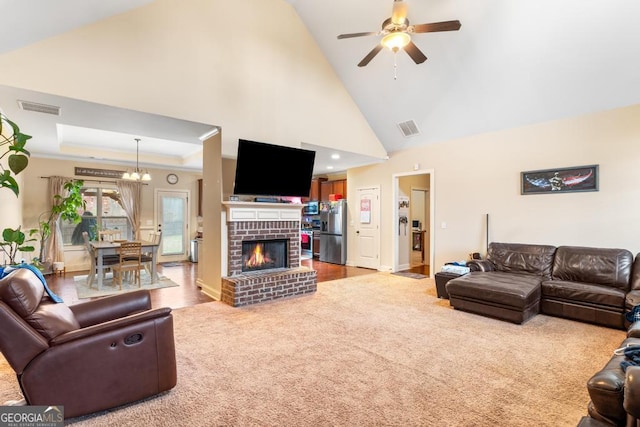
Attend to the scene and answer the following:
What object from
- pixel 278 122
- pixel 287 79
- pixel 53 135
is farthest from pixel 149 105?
pixel 53 135

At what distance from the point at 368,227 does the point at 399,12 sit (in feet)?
16.9

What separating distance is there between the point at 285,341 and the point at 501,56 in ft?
14.8

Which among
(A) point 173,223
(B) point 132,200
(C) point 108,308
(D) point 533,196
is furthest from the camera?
(A) point 173,223

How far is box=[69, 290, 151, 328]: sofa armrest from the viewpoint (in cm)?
237

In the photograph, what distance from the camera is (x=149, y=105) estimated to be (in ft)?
12.3

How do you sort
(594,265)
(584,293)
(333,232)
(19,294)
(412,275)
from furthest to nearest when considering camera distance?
1. (333,232)
2. (412,275)
3. (594,265)
4. (584,293)
5. (19,294)

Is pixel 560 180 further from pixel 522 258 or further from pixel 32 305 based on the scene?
pixel 32 305

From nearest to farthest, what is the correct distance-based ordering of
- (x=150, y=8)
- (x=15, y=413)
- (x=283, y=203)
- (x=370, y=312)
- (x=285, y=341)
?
(x=15, y=413) → (x=285, y=341) → (x=150, y=8) → (x=370, y=312) → (x=283, y=203)

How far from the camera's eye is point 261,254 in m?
5.08

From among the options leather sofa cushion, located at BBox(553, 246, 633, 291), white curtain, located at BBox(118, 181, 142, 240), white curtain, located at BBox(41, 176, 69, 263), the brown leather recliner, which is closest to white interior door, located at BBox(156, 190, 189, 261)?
white curtain, located at BBox(118, 181, 142, 240)

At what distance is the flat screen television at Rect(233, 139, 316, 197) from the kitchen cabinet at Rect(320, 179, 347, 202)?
3.70 meters

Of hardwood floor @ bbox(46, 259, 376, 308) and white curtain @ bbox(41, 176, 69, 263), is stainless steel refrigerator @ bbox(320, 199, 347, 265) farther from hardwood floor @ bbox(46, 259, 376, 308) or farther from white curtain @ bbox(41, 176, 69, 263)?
white curtain @ bbox(41, 176, 69, 263)

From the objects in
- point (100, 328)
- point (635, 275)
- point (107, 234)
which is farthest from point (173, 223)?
point (635, 275)

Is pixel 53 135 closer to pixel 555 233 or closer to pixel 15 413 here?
pixel 15 413
